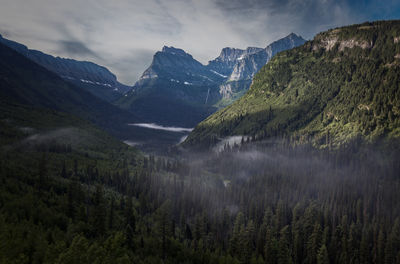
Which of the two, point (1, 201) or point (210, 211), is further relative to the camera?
point (210, 211)

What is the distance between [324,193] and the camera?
19300cm

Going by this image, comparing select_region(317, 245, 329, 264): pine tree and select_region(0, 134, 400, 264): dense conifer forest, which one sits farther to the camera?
select_region(317, 245, 329, 264): pine tree

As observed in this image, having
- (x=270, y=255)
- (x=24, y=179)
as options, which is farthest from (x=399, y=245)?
(x=24, y=179)

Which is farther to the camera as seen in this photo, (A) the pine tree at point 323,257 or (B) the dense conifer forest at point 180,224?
(A) the pine tree at point 323,257

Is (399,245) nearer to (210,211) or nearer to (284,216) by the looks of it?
(284,216)

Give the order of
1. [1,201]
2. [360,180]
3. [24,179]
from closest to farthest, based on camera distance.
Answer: [1,201] → [24,179] → [360,180]

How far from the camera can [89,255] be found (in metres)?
67.7

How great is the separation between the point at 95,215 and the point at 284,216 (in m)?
128

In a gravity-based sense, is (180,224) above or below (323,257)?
below

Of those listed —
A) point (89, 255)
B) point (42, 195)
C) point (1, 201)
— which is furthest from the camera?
point (42, 195)

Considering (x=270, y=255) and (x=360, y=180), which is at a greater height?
(x=360, y=180)

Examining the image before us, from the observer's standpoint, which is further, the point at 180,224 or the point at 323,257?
the point at 180,224

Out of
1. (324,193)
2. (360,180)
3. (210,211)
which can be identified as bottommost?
(210,211)

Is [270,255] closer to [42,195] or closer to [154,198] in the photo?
[154,198]
